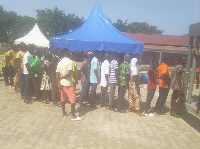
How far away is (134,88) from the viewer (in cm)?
700

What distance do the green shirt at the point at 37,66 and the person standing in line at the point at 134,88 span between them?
306cm

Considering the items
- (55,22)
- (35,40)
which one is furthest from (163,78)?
(55,22)

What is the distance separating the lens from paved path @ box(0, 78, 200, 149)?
182 inches

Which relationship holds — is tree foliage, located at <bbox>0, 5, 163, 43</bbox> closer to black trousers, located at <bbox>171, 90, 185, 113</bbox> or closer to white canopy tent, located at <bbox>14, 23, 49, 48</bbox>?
white canopy tent, located at <bbox>14, 23, 49, 48</bbox>

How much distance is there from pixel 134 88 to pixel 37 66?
3311 millimetres

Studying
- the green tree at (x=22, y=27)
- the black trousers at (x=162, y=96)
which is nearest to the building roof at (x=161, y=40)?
the black trousers at (x=162, y=96)

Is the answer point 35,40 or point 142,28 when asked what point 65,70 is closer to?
point 35,40

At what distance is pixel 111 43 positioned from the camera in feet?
25.8

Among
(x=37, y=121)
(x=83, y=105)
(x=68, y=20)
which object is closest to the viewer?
(x=37, y=121)

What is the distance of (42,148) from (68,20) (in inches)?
1985

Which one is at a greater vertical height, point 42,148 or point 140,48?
point 140,48

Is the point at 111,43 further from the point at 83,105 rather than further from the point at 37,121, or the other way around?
A: the point at 37,121

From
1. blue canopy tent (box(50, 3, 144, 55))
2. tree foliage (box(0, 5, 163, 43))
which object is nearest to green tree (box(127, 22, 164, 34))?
tree foliage (box(0, 5, 163, 43))

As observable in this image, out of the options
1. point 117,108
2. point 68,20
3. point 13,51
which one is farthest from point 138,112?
point 68,20
